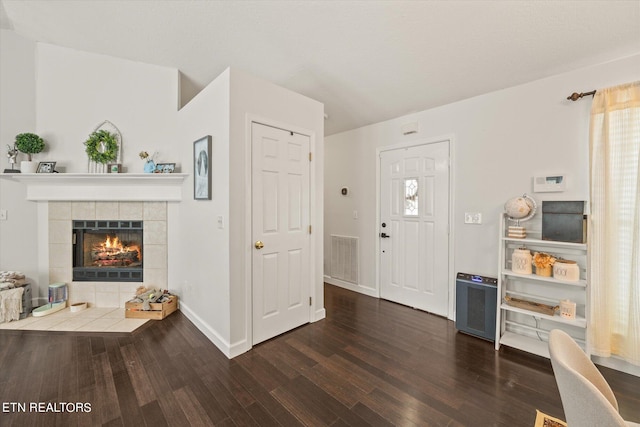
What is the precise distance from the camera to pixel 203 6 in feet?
7.56

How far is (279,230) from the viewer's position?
2.80m

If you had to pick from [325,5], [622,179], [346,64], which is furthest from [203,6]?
[622,179]

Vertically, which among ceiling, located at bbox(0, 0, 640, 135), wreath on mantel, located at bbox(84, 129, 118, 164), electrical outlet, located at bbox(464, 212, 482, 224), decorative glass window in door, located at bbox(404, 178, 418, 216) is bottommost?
electrical outlet, located at bbox(464, 212, 482, 224)

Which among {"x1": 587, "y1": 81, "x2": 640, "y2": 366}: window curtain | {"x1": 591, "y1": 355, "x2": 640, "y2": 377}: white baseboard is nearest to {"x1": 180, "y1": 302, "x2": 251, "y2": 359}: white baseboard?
{"x1": 587, "y1": 81, "x2": 640, "y2": 366}: window curtain

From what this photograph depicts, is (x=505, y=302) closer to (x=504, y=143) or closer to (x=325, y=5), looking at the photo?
(x=504, y=143)

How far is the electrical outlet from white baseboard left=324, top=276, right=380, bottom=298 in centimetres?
163

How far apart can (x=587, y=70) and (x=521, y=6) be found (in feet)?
3.57

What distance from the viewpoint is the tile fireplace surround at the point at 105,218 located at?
342 cm

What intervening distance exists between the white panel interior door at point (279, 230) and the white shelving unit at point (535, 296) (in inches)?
78.0

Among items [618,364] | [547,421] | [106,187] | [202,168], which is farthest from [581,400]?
[106,187]

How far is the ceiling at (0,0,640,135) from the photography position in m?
1.99

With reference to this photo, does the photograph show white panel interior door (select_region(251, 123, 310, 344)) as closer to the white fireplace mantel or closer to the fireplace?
the white fireplace mantel

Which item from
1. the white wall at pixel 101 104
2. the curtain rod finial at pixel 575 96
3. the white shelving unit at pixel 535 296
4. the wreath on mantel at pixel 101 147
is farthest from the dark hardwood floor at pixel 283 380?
the curtain rod finial at pixel 575 96

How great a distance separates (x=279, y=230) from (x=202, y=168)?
1.02 m
